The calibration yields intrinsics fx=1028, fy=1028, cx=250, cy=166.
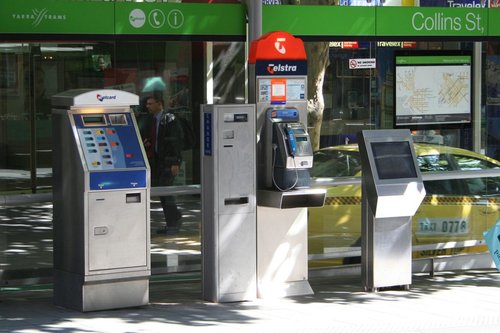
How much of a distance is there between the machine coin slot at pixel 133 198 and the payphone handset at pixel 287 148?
1291mm

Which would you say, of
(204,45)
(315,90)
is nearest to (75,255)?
A: (204,45)

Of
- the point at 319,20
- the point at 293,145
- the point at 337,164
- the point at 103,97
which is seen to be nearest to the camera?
the point at 103,97

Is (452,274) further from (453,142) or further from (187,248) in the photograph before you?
(187,248)

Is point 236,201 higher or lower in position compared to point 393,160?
lower

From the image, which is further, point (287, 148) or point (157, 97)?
point (157, 97)

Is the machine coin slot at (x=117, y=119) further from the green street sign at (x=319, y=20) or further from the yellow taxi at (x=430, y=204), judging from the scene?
the yellow taxi at (x=430, y=204)

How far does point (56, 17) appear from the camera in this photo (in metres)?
9.63

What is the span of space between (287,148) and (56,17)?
2527mm

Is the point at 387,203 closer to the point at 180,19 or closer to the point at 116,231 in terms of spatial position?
the point at 116,231

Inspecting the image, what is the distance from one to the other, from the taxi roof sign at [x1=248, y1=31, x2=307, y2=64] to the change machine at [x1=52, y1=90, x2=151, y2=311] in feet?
3.99

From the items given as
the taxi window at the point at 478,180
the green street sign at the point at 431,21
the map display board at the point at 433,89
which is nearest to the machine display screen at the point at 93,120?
the green street sign at the point at 431,21

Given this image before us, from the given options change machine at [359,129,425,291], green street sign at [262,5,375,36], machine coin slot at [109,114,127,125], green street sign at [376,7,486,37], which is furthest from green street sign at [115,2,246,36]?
change machine at [359,129,425,291]

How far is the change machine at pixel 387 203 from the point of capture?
31.3 ft

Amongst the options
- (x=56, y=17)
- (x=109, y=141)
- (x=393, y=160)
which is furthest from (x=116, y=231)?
(x=393, y=160)
